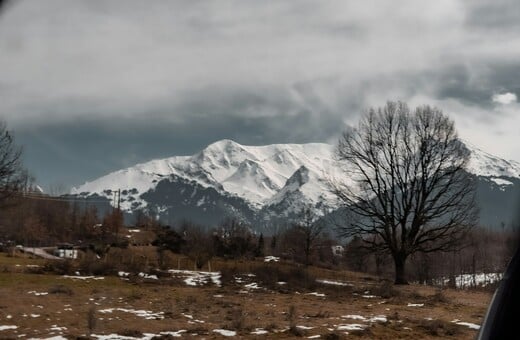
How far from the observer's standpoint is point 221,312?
14.6 metres

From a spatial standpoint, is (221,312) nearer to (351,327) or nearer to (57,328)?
(351,327)

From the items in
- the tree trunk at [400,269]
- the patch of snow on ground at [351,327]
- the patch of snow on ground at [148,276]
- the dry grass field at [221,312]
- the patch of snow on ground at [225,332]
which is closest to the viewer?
the patch of snow on ground at [225,332]

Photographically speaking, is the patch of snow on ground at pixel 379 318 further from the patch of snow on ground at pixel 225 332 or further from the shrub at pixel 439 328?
the patch of snow on ground at pixel 225 332

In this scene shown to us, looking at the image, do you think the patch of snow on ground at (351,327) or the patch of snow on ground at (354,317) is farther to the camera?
the patch of snow on ground at (354,317)

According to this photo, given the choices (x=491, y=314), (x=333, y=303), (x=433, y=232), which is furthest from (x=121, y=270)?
(x=491, y=314)

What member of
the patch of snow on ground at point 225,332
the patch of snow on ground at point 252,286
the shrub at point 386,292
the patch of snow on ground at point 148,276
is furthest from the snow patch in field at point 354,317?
the patch of snow on ground at point 148,276

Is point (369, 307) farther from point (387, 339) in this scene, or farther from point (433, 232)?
point (433, 232)

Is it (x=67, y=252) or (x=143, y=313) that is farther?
(x=67, y=252)

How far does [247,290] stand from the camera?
73.3ft

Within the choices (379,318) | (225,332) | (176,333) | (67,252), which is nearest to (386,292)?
(379,318)

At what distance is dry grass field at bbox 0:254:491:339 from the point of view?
10.8 metres

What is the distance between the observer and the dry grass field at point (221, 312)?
1084cm

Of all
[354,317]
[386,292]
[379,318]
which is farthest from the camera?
[386,292]

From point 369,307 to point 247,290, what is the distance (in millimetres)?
7039
